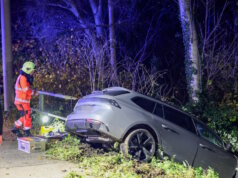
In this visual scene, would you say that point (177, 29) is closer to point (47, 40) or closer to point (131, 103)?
point (47, 40)

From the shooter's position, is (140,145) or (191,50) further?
(191,50)

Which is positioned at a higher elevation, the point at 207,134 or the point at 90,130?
the point at 90,130

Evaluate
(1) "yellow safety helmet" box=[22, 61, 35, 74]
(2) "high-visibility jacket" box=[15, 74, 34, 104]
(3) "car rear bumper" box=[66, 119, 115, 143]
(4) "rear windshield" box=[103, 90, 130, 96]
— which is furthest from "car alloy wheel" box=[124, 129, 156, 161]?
(1) "yellow safety helmet" box=[22, 61, 35, 74]

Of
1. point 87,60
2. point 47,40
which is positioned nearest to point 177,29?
point 47,40

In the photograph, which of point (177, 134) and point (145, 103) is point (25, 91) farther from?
point (177, 134)

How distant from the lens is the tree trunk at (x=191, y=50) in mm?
11523

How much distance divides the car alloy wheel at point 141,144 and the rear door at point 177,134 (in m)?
0.27

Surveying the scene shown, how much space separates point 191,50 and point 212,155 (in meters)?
4.39

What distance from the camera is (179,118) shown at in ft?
25.6

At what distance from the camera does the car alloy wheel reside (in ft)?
23.4

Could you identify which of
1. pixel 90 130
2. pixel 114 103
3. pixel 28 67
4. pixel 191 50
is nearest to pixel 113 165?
pixel 90 130

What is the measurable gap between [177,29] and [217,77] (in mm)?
6567

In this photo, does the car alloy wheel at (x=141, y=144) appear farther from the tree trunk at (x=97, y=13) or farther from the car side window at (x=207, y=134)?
the tree trunk at (x=97, y=13)

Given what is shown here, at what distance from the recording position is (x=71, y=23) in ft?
61.0
